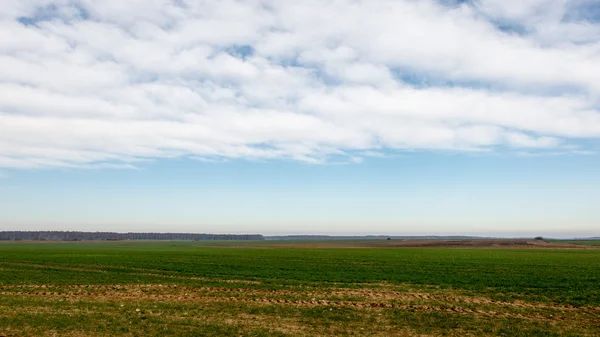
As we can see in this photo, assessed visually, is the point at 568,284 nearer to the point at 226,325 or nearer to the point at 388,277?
the point at 388,277

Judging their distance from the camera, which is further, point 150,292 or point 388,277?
point 388,277

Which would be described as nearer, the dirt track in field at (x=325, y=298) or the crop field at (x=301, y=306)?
the crop field at (x=301, y=306)

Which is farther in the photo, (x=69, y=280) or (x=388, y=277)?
(x=388, y=277)

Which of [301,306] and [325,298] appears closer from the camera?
[301,306]

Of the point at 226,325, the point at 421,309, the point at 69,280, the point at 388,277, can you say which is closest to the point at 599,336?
the point at 421,309

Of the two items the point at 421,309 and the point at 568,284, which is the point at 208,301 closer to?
the point at 421,309

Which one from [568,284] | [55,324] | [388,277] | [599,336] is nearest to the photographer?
[599,336]

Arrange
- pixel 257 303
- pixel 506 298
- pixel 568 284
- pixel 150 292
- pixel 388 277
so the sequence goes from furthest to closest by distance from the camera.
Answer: pixel 388 277 < pixel 568 284 < pixel 150 292 < pixel 506 298 < pixel 257 303

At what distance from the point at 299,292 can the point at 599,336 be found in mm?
14833

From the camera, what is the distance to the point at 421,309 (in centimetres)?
2027

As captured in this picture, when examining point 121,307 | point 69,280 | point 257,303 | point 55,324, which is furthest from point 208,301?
point 69,280

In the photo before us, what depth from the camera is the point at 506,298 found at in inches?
934

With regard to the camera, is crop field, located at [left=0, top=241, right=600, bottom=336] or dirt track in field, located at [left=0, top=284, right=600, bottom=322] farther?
dirt track in field, located at [left=0, top=284, right=600, bottom=322]

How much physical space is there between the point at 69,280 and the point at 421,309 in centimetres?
2485
